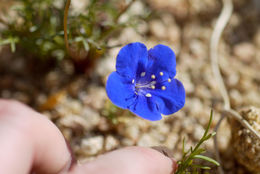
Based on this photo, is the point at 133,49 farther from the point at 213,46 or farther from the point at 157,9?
the point at 157,9

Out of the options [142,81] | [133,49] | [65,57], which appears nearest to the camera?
[133,49]

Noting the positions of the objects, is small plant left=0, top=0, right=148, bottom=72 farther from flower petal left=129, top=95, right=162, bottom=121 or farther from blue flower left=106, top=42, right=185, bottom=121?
flower petal left=129, top=95, right=162, bottom=121

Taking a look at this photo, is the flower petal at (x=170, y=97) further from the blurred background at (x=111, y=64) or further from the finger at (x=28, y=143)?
the finger at (x=28, y=143)

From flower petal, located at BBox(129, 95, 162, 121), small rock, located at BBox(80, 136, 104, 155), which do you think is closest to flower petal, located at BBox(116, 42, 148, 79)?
flower petal, located at BBox(129, 95, 162, 121)

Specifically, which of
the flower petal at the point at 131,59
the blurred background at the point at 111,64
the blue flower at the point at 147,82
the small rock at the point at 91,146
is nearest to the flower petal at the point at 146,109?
the blue flower at the point at 147,82

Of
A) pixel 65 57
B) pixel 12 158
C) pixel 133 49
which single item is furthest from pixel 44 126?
pixel 65 57

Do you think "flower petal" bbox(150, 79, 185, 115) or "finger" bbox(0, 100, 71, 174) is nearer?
"finger" bbox(0, 100, 71, 174)
